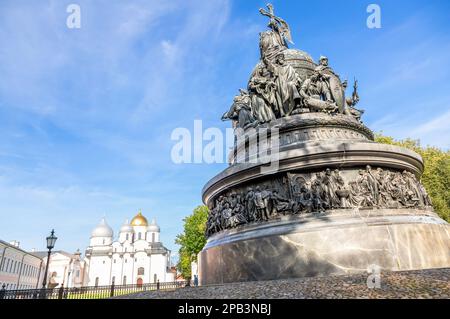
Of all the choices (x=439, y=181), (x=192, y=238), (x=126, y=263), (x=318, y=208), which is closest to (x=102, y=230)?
(x=126, y=263)

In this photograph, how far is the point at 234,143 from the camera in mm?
11422

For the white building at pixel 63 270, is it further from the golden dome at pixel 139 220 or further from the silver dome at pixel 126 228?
the golden dome at pixel 139 220

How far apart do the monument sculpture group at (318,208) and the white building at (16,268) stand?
1789 inches

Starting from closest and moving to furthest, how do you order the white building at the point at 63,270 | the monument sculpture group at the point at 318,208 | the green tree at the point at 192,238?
the monument sculpture group at the point at 318,208
the green tree at the point at 192,238
the white building at the point at 63,270

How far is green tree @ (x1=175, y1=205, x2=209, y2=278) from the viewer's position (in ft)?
137

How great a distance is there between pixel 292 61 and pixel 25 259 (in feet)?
195

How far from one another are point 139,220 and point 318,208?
8754 centimetres

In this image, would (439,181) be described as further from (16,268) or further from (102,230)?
(102,230)

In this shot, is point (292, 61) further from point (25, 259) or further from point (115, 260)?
point (115, 260)

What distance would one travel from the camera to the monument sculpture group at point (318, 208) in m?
6.76

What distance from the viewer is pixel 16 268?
49.7 meters

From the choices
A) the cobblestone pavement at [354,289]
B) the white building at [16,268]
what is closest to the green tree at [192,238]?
the white building at [16,268]

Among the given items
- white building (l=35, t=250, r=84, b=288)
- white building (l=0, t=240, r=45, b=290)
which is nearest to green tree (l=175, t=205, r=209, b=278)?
white building (l=0, t=240, r=45, b=290)

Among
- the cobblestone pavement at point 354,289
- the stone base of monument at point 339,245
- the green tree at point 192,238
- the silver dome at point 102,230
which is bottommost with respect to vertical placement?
the cobblestone pavement at point 354,289
